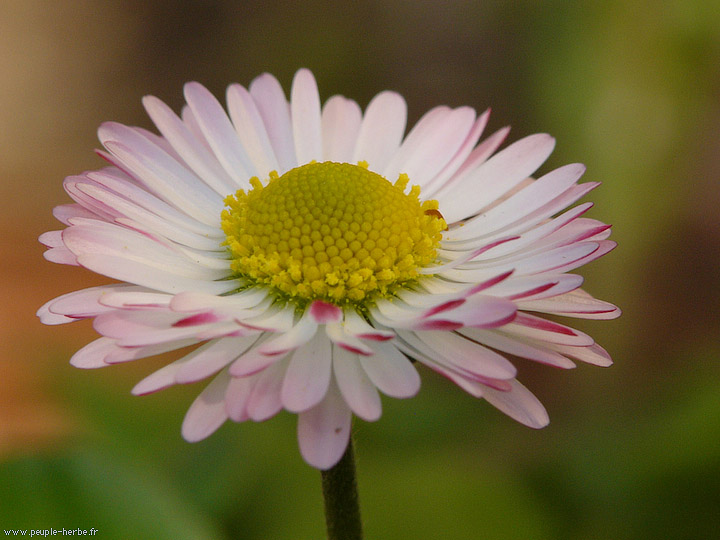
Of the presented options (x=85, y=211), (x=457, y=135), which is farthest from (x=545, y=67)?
(x=85, y=211)

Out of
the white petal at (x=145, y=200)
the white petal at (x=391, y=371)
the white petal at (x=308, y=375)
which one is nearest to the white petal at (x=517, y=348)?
the white petal at (x=391, y=371)

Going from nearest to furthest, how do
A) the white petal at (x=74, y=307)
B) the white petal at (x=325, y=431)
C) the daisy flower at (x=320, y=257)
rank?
the white petal at (x=325, y=431) → the daisy flower at (x=320, y=257) → the white petal at (x=74, y=307)

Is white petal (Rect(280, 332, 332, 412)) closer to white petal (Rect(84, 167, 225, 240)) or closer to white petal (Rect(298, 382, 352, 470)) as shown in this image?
white petal (Rect(298, 382, 352, 470))

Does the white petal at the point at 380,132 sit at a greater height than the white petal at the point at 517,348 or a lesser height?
greater

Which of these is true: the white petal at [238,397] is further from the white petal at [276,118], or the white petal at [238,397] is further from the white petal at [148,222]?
the white petal at [276,118]

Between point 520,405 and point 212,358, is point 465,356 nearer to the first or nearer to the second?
point 520,405

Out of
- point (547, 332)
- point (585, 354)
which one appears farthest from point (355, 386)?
point (585, 354)
